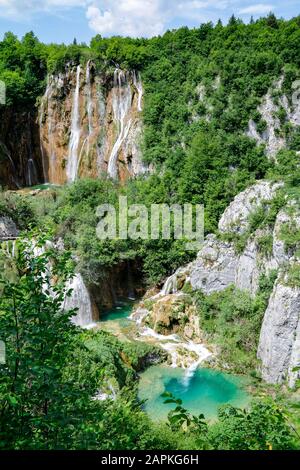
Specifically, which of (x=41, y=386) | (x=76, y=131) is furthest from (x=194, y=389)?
(x=76, y=131)

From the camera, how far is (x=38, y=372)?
3.58 meters

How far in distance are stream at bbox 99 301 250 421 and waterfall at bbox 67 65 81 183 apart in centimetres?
1371

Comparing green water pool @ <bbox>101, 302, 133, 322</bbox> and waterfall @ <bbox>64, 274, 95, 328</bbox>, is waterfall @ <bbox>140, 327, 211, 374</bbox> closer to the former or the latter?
green water pool @ <bbox>101, 302, 133, 322</bbox>

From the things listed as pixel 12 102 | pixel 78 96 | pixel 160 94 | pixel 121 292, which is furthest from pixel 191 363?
pixel 12 102

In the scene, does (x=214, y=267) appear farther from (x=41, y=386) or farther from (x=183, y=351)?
(x=41, y=386)

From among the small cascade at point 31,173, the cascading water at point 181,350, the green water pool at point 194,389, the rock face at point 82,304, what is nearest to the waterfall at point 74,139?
the small cascade at point 31,173

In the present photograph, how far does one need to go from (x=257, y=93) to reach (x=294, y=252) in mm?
12166

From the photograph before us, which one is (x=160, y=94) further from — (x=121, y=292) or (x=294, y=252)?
(x=294, y=252)

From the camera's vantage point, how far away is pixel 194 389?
574 inches

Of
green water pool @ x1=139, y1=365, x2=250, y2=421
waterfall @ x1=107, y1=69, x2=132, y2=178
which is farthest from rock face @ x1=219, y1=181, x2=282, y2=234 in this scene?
waterfall @ x1=107, y1=69, x2=132, y2=178

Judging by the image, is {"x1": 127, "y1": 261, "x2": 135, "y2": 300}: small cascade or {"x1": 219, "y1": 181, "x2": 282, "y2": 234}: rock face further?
{"x1": 127, "y1": 261, "x2": 135, "y2": 300}: small cascade

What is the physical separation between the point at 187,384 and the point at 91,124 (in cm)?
1929

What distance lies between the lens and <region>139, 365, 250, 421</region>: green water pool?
523 inches

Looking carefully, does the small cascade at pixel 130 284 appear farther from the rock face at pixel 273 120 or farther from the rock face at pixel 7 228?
the rock face at pixel 273 120
